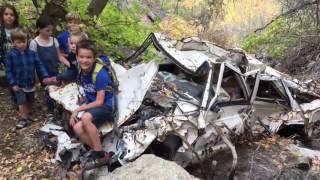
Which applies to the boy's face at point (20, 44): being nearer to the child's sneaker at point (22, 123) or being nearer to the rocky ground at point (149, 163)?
the child's sneaker at point (22, 123)

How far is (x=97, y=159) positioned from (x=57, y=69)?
2232 mm

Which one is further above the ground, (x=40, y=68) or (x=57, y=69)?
(x=40, y=68)

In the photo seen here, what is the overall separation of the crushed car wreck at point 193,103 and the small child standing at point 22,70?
0.37 m

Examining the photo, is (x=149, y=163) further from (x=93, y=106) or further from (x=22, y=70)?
(x=22, y=70)

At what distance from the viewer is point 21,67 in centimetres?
634

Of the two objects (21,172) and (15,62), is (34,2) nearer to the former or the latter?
(15,62)

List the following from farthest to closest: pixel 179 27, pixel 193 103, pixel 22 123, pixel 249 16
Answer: pixel 249 16 < pixel 179 27 < pixel 22 123 < pixel 193 103

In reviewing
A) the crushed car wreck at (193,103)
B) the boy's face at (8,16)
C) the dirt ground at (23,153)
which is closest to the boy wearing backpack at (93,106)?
the crushed car wreck at (193,103)

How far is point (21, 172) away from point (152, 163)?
197 cm

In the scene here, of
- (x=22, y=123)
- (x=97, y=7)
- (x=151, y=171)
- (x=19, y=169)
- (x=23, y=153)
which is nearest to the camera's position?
(x=151, y=171)

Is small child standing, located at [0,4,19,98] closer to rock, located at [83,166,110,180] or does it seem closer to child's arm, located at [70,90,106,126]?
child's arm, located at [70,90,106,126]

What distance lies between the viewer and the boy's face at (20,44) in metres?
6.20

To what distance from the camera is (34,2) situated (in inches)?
319

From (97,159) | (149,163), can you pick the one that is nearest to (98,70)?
(97,159)
